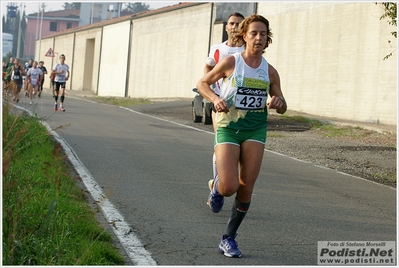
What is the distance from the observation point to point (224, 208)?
907cm

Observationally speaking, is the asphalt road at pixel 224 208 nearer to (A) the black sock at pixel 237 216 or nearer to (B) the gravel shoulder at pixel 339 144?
(A) the black sock at pixel 237 216

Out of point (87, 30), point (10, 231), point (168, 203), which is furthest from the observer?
point (87, 30)

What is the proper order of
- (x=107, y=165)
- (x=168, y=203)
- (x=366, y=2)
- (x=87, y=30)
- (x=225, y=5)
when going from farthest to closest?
(x=87, y=30), (x=225, y=5), (x=366, y=2), (x=107, y=165), (x=168, y=203)

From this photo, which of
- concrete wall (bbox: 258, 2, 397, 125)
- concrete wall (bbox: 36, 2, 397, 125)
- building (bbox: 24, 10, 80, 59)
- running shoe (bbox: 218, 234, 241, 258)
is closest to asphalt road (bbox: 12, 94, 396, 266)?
running shoe (bbox: 218, 234, 241, 258)

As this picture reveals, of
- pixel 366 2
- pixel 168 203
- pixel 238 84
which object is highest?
pixel 366 2

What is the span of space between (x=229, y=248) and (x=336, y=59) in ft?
78.5

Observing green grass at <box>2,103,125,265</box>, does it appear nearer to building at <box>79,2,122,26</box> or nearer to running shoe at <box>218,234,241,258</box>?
running shoe at <box>218,234,241,258</box>

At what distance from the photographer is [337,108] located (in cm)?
2936

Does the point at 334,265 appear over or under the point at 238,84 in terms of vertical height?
under

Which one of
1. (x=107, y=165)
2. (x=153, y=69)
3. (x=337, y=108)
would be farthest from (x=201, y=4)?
(x=107, y=165)

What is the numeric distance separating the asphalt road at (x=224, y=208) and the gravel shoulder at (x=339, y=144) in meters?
0.83

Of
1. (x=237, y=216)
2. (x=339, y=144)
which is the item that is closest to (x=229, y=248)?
(x=237, y=216)

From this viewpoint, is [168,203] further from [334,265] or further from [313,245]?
[334,265]

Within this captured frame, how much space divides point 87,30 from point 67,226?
60913 mm
